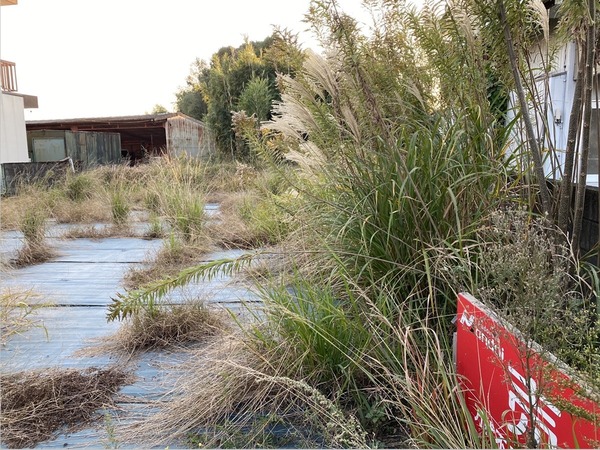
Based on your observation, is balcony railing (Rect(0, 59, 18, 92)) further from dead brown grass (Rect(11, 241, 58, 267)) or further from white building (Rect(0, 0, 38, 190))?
dead brown grass (Rect(11, 241, 58, 267))

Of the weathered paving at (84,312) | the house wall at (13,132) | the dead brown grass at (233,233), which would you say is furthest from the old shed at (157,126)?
the weathered paving at (84,312)

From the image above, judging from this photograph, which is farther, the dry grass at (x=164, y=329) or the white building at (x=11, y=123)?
the white building at (x=11, y=123)

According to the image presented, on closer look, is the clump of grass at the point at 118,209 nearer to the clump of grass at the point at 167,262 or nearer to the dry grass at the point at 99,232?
the dry grass at the point at 99,232

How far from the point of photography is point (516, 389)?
108 centimetres

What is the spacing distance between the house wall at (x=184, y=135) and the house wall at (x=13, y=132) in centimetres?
411

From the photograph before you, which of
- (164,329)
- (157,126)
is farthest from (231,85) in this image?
(164,329)

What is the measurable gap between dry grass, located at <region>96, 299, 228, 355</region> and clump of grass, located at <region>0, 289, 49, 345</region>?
0.52m

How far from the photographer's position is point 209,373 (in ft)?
5.80

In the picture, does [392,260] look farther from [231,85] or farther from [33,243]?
[231,85]

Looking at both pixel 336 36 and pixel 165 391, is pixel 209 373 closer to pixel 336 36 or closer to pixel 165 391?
pixel 165 391

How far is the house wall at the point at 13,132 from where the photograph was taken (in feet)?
40.1

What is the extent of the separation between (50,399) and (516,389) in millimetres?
1622

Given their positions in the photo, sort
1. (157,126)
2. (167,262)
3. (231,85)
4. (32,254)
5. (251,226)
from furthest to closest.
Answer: (157,126), (231,85), (251,226), (32,254), (167,262)

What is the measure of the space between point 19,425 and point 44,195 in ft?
21.9
